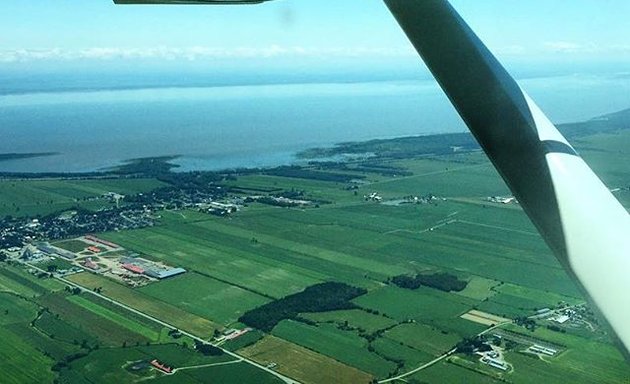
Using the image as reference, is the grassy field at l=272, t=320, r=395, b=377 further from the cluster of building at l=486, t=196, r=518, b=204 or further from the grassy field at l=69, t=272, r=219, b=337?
the cluster of building at l=486, t=196, r=518, b=204

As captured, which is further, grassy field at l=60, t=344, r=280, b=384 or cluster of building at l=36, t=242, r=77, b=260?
cluster of building at l=36, t=242, r=77, b=260

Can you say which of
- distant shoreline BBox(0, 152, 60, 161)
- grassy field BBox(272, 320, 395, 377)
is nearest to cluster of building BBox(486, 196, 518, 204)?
grassy field BBox(272, 320, 395, 377)

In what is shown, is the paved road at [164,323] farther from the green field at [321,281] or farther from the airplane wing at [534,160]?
the airplane wing at [534,160]

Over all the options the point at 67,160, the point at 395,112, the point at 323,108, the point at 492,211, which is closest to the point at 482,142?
the point at 492,211

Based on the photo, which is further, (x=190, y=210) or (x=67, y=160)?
(x=67, y=160)

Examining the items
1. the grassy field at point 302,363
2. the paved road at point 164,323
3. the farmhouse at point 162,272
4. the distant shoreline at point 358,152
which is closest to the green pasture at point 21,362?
the paved road at point 164,323

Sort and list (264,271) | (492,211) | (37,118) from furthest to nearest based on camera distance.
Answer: (37,118), (492,211), (264,271)

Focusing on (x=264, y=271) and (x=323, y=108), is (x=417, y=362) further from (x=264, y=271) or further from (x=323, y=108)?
(x=323, y=108)
